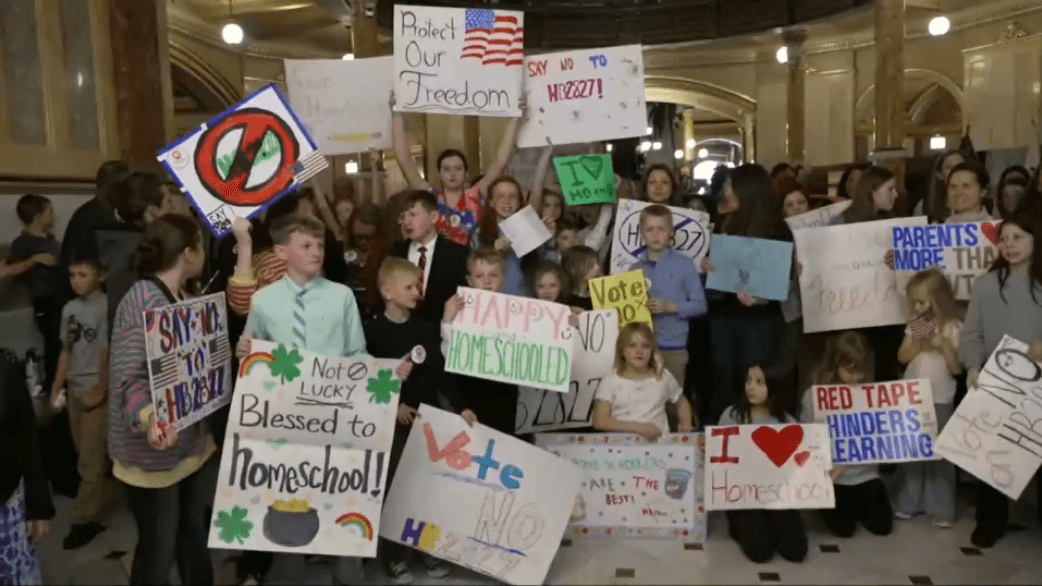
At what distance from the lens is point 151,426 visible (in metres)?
3.16

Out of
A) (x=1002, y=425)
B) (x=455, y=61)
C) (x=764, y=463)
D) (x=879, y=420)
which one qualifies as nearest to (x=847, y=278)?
(x=879, y=420)

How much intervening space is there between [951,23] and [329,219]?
43.9ft

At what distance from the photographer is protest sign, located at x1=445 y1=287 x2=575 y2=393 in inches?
158

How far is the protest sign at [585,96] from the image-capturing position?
5254 mm

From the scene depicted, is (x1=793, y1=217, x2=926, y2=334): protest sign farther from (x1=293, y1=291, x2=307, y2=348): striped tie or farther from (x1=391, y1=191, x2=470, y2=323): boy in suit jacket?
(x1=293, y1=291, x2=307, y2=348): striped tie

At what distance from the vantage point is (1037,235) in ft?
13.5

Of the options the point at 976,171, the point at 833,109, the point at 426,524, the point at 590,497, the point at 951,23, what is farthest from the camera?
the point at 833,109

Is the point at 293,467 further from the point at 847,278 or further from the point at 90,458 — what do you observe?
the point at 847,278

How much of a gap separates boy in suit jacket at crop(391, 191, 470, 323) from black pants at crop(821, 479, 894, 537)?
6.84 feet

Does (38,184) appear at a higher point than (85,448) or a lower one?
higher

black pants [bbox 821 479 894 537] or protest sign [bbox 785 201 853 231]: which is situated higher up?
protest sign [bbox 785 201 853 231]

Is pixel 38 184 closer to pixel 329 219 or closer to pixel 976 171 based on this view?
pixel 329 219

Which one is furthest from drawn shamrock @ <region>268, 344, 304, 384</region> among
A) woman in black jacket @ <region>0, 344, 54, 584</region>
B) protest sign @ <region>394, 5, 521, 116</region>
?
protest sign @ <region>394, 5, 521, 116</region>

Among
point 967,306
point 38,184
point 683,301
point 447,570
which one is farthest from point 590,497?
point 38,184
